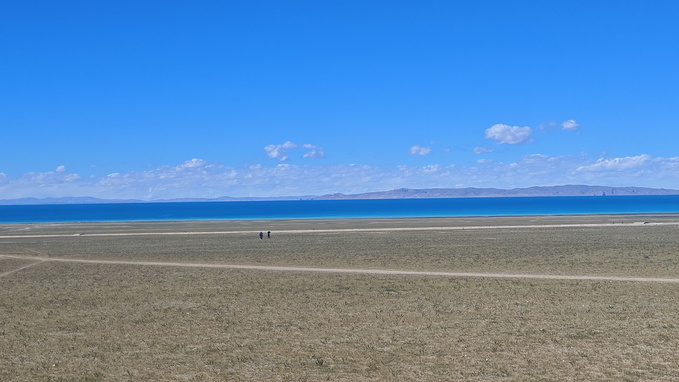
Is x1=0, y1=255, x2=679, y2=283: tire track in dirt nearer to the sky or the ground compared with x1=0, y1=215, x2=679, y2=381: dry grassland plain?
nearer to the sky

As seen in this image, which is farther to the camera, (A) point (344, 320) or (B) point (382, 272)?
(B) point (382, 272)

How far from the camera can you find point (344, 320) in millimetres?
19812

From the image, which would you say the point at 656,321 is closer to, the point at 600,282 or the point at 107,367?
the point at 600,282

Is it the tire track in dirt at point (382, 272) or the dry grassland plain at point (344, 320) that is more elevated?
the tire track in dirt at point (382, 272)

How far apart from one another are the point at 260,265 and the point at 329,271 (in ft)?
17.1

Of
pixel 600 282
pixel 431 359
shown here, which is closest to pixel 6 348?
pixel 431 359

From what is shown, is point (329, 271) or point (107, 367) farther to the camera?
point (329, 271)

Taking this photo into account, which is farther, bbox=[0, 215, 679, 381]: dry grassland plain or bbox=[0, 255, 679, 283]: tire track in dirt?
bbox=[0, 255, 679, 283]: tire track in dirt

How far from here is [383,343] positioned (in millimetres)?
16812

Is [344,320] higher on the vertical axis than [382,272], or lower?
lower

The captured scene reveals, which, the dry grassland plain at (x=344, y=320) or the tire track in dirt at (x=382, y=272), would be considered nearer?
the dry grassland plain at (x=344, y=320)

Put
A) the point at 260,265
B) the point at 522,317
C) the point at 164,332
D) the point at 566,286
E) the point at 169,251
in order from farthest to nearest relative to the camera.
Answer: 1. the point at 169,251
2. the point at 260,265
3. the point at 566,286
4. the point at 522,317
5. the point at 164,332

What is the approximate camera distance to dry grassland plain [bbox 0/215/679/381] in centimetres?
1462

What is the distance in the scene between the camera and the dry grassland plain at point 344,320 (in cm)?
1462
